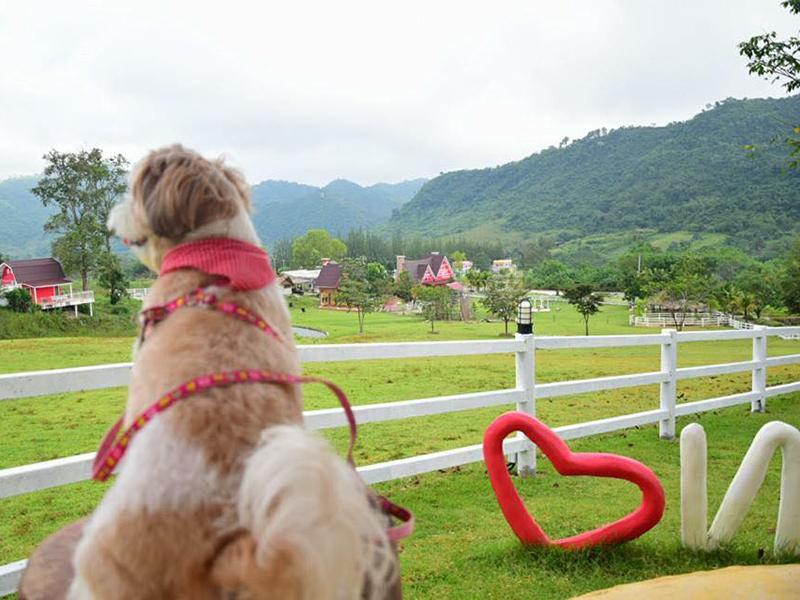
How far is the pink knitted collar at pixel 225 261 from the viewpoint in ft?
4.00

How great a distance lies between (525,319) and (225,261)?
4.16 meters

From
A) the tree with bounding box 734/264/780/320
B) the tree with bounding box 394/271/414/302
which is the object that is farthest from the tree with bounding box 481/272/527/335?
the tree with bounding box 734/264/780/320

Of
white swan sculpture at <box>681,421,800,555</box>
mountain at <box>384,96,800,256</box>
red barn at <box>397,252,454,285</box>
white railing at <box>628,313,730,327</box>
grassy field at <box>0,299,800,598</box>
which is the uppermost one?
mountain at <box>384,96,800,256</box>

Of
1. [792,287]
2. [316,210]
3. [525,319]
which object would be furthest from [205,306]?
[316,210]

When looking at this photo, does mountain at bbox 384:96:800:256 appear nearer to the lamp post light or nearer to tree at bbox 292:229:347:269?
tree at bbox 292:229:347:269

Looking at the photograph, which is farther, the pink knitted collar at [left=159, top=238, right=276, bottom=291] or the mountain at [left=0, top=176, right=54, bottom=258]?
the mountain at [left=0, top=176, right=54, bottom=258]

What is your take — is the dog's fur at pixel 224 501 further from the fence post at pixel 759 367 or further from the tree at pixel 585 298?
the tree at pixel 585 298

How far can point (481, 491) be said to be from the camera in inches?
179

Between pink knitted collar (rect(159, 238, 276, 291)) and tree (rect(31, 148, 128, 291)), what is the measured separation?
61.8 ft

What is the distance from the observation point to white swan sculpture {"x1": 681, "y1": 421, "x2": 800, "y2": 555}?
10.7ft

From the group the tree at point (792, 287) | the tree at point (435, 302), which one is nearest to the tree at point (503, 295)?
the tree at point (435, 302)

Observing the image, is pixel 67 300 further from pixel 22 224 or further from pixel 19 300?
pixel 22 224

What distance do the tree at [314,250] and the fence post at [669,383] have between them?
155ft

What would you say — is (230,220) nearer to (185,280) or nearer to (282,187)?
(185,280)
